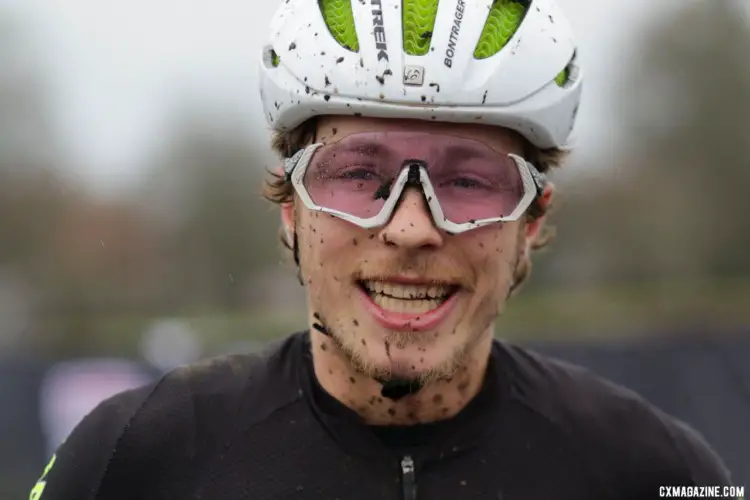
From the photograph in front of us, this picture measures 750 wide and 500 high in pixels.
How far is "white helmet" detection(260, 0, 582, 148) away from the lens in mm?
2264

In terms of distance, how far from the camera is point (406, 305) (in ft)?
7.45

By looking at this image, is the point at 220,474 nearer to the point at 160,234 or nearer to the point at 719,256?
the point at 719,256

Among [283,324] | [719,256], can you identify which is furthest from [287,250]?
[719,256]

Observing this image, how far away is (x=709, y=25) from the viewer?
2702 cm

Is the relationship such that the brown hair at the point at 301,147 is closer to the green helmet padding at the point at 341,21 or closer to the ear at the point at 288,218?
the ear at the point at 288,218

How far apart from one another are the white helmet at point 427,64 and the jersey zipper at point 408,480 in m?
0.90

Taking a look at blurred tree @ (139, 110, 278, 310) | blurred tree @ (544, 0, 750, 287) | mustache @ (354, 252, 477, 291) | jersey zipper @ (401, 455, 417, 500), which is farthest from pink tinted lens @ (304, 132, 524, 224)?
blurred tree @ (139, 110, 278, 310)

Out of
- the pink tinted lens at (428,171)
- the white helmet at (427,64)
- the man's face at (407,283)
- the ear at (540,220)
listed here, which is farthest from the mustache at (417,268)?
the ear at (540,220)

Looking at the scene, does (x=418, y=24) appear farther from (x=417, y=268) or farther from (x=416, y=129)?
(x=417, y=268)

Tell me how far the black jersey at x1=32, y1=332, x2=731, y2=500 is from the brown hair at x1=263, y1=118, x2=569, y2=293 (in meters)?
0.30

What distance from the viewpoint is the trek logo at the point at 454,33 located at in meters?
2.30

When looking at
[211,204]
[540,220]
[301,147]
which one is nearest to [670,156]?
[211,204]

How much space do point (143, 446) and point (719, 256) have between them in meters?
24.5

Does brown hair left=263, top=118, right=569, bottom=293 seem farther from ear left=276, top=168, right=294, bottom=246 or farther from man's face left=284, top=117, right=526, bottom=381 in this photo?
man's face left=284, top=117, right=526, bottom=381
